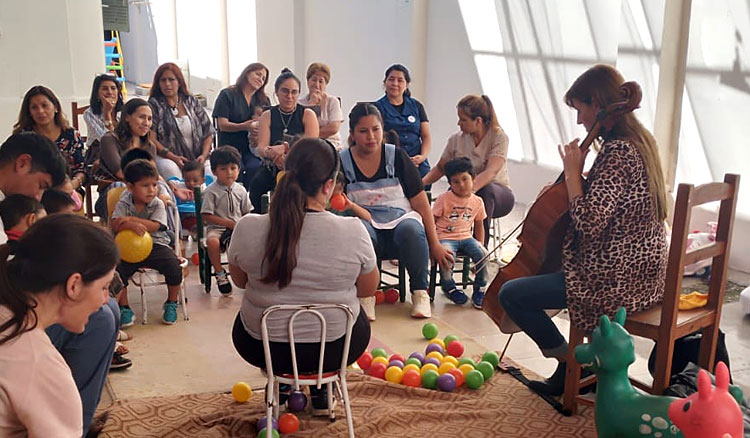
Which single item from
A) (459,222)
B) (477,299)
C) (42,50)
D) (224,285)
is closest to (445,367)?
(477,299)

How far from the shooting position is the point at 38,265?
188 centimetres

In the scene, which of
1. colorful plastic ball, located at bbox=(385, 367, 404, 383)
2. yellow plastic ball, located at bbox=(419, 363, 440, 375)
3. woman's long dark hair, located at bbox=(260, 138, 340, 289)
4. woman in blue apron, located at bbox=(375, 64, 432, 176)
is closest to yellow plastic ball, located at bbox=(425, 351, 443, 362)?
yellow plastic ball, located at bbox=(419, 363, 440, 375)

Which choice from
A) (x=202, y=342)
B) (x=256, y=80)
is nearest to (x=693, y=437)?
(x=202, y=342)

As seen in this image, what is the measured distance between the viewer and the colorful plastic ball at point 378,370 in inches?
148

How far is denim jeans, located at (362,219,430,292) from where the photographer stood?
15.3 feet

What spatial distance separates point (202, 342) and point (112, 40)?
13.9 metres

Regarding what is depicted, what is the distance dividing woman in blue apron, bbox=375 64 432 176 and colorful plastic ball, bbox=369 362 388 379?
102 inches

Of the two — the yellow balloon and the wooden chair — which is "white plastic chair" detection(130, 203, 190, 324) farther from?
the wooden chair

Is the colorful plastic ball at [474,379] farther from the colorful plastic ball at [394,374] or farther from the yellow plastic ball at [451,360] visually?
the colorful plastic ball at [394,374]

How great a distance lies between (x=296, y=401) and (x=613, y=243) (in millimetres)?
1397

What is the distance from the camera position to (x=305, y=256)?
289 centimetres

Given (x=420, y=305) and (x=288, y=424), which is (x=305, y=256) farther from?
(x=420, y=305)

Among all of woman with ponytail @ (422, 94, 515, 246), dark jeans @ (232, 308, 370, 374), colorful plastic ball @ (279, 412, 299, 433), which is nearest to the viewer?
dark jeans @ (232, 308, 370, 374)

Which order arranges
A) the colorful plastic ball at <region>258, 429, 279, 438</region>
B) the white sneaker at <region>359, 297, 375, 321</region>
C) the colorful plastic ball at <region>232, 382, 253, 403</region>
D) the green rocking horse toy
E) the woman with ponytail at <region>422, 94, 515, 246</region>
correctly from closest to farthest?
1. the green rocking horse toy
2. the colorful plastic ball at <region>258, 429, 279, 438</region>
3. the colorful plastic ball at <region>232, 382, 253, 403</region>
4. the white sneaker at <region>359, 297, 375, 321</region>
5. the woman with ponytail at <region>422, 94, 515, 246</region>
